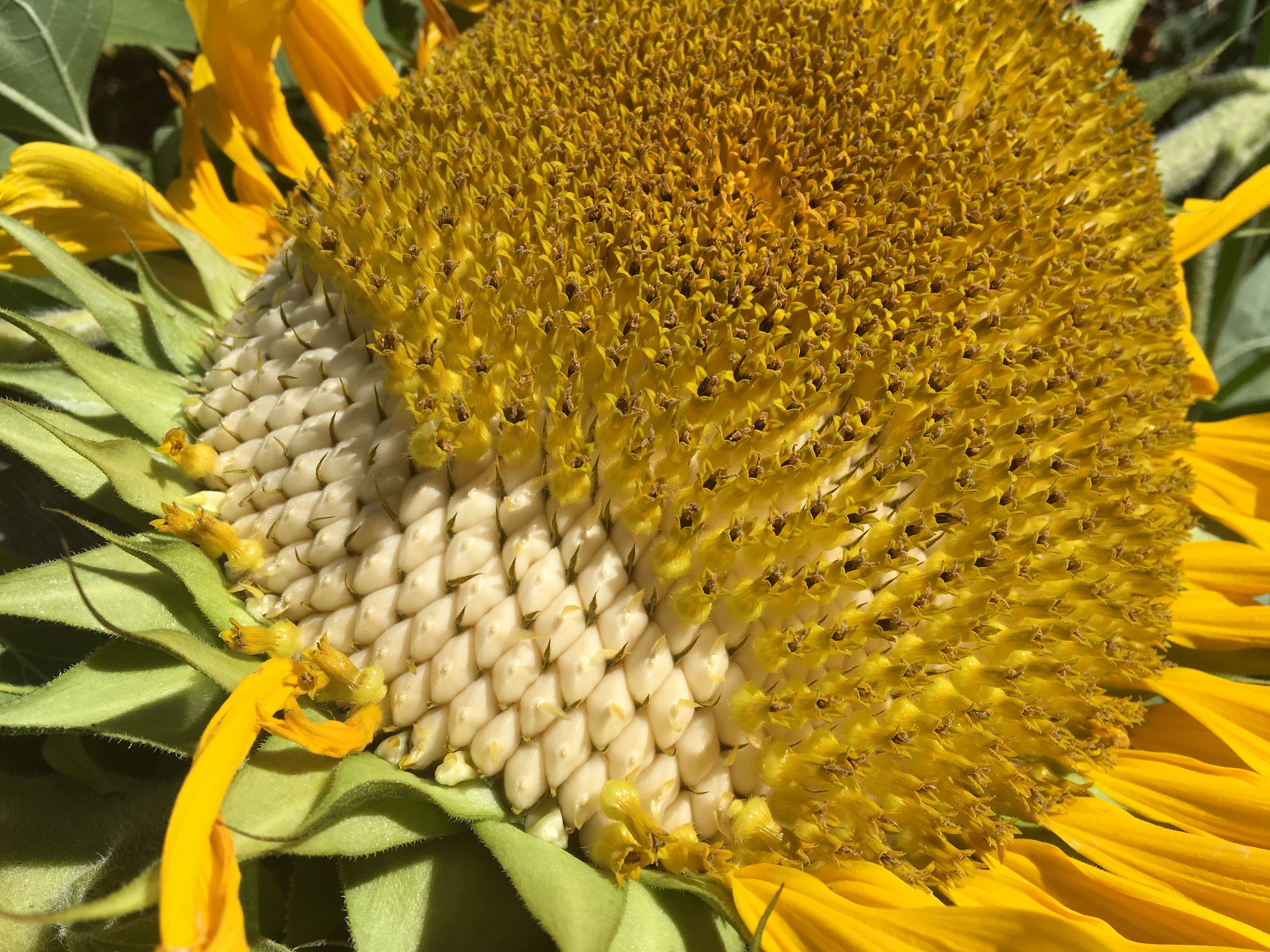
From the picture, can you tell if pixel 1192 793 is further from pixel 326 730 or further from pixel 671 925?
pixel 326 730

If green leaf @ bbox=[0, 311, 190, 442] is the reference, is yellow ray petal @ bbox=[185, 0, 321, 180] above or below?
A: above

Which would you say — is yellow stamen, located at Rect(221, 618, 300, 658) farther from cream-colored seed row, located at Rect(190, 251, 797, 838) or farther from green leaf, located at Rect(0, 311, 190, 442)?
green leaf, located at Rect(0, 311, 190, 442)

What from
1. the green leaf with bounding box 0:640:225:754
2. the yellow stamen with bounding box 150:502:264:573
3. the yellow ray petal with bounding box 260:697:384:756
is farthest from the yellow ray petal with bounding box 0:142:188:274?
the yellow ray petal with bounding box 260:697:384:756

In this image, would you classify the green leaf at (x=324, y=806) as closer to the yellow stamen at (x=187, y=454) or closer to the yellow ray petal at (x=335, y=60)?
the yellow stamen at (x=187, y=454)

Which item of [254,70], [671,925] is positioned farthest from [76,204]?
[671,925]

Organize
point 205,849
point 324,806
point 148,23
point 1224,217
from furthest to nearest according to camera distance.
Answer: point 148,23, point 1224,217, point 324,806, point 205,849

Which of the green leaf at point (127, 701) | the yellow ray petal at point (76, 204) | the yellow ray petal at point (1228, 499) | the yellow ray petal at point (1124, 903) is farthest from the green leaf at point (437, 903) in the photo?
the yellow ray petal at point (1228, 499)

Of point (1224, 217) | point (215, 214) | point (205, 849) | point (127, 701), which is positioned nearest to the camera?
point (205, 849)
